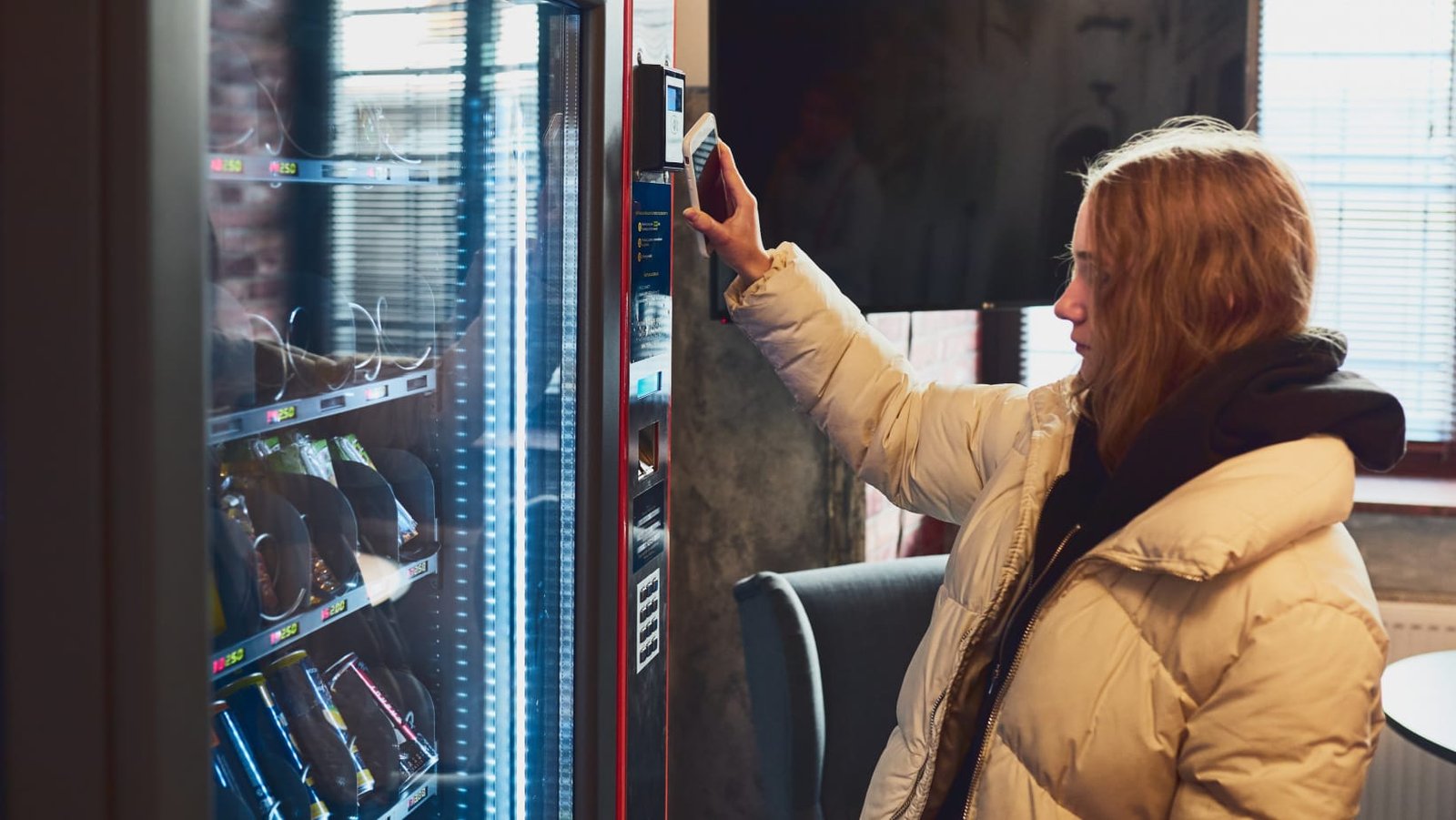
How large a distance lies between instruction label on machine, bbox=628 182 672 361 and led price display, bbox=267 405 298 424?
485 mm

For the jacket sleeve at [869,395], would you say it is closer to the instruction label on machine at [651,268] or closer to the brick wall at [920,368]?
the instruction label on machine at [651,268]

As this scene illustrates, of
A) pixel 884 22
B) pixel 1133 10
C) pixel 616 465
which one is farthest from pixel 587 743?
pixel 1133 10

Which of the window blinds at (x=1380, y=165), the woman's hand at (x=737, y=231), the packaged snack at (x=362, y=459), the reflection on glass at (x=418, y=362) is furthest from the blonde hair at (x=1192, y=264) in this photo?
the window blinds at (x=1380, y=165)

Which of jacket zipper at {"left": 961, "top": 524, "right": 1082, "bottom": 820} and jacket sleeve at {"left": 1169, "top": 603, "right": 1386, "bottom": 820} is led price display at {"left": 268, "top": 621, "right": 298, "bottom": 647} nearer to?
jacket zipper at {"left": 961, "top": 524, "right": 1082, "bottom": 820}

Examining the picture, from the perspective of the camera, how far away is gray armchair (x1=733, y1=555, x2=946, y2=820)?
7.12 feet

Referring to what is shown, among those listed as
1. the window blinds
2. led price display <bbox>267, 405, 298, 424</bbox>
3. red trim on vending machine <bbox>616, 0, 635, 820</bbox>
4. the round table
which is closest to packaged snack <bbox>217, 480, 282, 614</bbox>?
led price display <bbox>267, 405, 298, 424</bbox>

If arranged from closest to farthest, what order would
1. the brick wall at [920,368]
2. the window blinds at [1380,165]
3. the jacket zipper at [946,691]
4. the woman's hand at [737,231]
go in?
the jacket zipper at [946,691] < the woman's hand at [737,231] < the brick wall at [920,368] < the window blinds at [1380,165]

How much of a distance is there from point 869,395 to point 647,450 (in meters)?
0.35

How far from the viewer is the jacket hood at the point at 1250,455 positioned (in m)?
1.27

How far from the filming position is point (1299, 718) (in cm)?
124

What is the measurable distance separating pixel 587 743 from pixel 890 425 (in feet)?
2.00

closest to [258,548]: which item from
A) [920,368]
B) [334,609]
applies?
[334,609]

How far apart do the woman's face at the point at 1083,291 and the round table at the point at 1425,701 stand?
1.07 meters

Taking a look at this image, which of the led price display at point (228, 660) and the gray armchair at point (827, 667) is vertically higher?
the led price display at point (228, 660)
